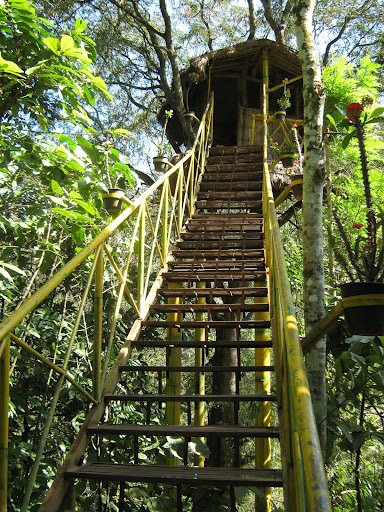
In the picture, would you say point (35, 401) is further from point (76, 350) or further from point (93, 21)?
point (93, 21)

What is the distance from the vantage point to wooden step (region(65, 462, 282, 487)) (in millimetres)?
2141

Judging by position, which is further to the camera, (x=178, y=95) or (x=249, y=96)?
(x=249, y=96)

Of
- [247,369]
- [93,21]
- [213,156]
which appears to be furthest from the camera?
[93,21]

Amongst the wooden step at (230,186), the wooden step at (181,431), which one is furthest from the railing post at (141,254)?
the wooden step at (230,186)

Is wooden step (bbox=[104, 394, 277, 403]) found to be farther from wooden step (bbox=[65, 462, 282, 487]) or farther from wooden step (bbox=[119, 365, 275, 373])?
wooden step (bbox=[65, 462, 282, 487])

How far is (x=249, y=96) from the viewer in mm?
11695

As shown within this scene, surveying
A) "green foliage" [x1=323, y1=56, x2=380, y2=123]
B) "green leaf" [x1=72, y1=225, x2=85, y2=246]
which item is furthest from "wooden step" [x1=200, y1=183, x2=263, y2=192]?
"green leaf" [x1=72, y1=225, x2=85, y2=246]

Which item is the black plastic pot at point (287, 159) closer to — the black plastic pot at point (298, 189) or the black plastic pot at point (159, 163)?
the black plastic pot at point (159, 163)

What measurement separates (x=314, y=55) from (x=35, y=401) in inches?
148

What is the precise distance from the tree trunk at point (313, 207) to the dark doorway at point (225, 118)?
801 cm

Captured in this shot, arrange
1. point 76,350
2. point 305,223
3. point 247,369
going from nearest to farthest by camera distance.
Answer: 1. point 247,369
2. point 305,223
3. point 76,350

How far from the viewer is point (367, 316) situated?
6.15ft

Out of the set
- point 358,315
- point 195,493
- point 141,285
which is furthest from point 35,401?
point 358,315

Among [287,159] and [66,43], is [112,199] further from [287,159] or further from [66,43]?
[287,159]
